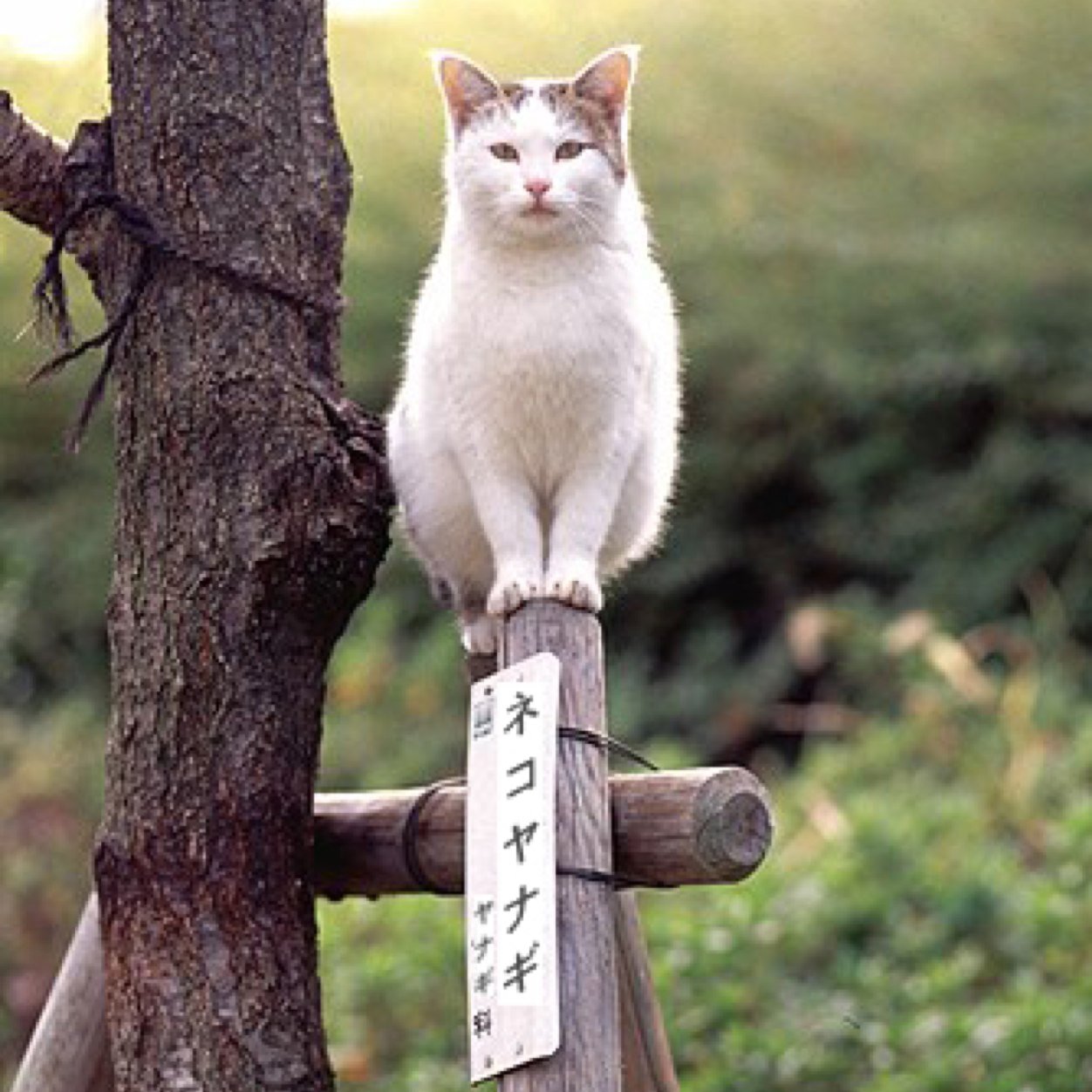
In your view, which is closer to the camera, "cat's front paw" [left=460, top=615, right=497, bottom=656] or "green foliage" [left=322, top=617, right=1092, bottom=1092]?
"cat's front paw" [left=460, top=615, right=497, bottom=656]

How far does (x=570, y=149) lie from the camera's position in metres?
2.48

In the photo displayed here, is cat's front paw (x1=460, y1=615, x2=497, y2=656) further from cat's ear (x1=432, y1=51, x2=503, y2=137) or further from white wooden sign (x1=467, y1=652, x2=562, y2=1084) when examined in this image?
cat's ear (x1=432, y1=51, x2=503, y2=137)

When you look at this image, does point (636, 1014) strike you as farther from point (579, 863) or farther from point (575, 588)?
point (575, 588)

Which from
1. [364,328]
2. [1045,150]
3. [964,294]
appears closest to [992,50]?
[1045,150]

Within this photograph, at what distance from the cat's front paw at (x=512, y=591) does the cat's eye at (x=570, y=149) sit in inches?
17.4

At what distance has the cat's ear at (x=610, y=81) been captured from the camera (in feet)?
8.25

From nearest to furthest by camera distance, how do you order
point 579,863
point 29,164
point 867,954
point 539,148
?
point 579,863 < point 539,148 < point 29,164 < point 867,954

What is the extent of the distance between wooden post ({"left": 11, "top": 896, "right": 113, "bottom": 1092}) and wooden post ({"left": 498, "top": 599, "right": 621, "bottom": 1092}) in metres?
0.61

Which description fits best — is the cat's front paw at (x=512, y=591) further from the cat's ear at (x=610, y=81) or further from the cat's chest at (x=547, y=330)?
the cat's ear at (x=610, y=81)

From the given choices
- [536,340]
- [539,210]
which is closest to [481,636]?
[536,340]

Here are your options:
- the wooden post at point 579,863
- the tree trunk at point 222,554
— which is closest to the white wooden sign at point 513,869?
the wooden post at point 579,863

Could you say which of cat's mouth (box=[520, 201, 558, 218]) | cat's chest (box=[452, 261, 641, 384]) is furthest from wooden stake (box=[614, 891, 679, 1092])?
cat's mouth (box=[520, 201, 558, 218])

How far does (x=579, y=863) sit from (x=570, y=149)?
76 cm

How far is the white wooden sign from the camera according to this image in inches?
86.4
